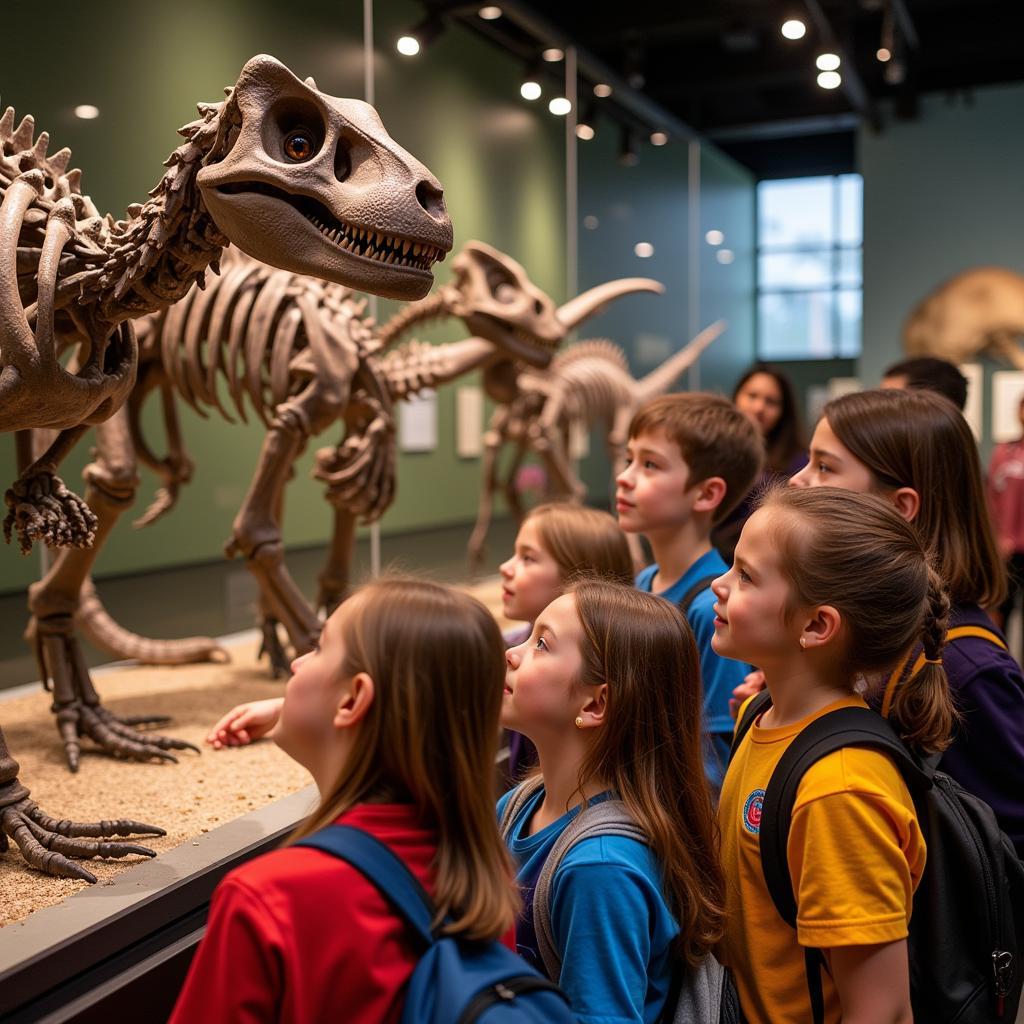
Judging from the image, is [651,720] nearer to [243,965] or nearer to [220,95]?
[243,965]

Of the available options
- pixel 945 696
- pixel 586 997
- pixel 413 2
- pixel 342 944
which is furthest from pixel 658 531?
pixel 413 2

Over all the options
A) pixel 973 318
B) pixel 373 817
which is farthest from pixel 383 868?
pixel 973 318

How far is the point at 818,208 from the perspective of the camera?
11.5 m

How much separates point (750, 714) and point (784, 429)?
3228mm

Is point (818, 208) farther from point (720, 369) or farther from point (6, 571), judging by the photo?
point (6, 571)

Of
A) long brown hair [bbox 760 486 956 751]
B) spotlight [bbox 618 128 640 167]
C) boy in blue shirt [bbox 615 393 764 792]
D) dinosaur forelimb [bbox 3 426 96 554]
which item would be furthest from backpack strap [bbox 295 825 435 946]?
spotlight [bbox 618 128 640 167]

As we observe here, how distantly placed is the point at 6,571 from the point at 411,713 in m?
3.14

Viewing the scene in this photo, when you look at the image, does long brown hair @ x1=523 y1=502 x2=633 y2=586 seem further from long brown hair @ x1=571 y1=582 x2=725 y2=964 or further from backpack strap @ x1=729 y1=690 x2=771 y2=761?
long brown hair @ x1=571 y1=582 x2=725 y2=964

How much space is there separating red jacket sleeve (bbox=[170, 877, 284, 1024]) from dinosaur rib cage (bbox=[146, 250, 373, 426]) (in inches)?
114

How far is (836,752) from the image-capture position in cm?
171

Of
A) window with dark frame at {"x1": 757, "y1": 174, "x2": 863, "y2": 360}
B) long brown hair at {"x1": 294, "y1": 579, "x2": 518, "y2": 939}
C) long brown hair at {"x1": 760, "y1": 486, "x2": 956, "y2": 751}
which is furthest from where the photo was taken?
window with dark frame at {"x1": 757, "y1": 174, "x2": 863, "y2": 360}

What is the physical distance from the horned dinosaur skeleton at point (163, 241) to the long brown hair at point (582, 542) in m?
0.65

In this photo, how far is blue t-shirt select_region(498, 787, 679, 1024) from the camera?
152 cm

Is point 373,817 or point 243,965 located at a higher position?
point 373,817
